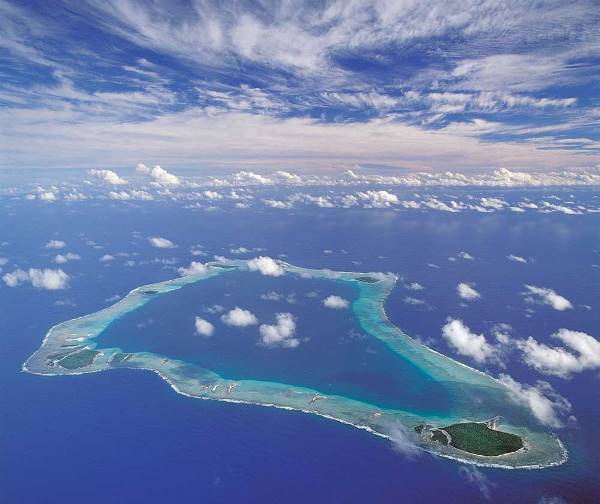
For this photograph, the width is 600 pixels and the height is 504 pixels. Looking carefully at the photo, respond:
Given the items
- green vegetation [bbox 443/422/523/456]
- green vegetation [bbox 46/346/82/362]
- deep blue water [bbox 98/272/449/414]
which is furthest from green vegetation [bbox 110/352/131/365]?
green vegetation [bbox 443/422/523/456]

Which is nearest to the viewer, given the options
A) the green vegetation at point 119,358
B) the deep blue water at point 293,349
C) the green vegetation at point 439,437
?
the green vegetation at point 439,437

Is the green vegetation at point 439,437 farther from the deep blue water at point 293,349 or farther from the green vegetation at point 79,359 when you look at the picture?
the green vegetation at point 79,359

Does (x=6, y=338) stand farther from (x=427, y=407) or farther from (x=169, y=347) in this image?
(x=427, y=407)

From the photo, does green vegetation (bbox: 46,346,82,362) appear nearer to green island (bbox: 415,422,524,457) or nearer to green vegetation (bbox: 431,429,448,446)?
green island (bbox: 415,422,524,457)

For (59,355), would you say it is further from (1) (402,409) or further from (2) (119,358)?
(1) (402,409)

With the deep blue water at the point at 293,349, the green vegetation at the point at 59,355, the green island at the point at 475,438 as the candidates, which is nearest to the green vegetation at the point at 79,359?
the green vegetation at the point at 59,355
